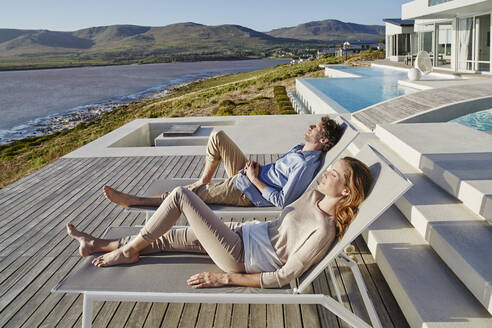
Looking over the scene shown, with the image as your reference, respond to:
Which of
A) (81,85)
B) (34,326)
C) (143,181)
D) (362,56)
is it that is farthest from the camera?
(81,85)

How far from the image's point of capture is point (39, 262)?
122 inches

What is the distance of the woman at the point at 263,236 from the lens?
1.96 m

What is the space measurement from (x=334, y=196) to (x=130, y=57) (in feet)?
435

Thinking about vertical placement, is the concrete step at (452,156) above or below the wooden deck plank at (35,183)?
above

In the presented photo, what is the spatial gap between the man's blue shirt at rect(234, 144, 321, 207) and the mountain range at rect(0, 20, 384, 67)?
120 meters

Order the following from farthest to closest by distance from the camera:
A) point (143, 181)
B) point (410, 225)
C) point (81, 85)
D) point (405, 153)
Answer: point (81, 85) < point (143, 181) < point (405, 153) < point (410, 225)

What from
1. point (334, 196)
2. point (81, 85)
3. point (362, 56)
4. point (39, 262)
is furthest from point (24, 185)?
point (81, 85)

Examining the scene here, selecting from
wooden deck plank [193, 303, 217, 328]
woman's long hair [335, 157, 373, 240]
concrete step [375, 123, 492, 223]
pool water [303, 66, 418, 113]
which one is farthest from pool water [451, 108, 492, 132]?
wooden deck plank [193, 303, 217, 328]

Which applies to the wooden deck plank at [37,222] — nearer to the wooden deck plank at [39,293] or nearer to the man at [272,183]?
the wooden deck plank at [39,293]

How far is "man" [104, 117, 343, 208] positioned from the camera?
2.84 m

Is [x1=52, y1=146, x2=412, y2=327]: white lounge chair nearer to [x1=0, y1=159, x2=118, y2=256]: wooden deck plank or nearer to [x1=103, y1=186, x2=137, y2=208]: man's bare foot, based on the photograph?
[x1=103, y1=186, x2=137, y2=208]: man's bare foot

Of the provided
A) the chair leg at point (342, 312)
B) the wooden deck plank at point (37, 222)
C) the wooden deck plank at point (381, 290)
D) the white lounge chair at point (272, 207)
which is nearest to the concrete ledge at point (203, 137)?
the wooden deck plank at point (37, 222)

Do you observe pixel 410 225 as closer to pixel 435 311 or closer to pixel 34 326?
pixel 435 311

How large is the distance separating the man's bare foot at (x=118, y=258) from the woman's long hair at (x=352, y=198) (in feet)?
3.63
